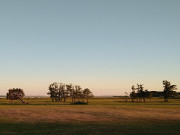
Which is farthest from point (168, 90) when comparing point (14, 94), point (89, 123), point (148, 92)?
point (89, 123)

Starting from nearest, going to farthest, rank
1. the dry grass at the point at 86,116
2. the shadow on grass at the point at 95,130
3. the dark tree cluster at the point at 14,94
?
the shadow on grass at the point at 95,130, the dry grass at the point at 86,116, the dark tree cluster at the point at 14,94

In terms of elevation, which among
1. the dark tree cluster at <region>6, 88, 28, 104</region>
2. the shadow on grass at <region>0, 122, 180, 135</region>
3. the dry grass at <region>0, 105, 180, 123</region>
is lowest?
the dry grass at <region>0, 105, 180, 123</region>

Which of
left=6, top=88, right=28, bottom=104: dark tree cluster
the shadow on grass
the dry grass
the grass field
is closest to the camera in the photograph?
the shadow on grass

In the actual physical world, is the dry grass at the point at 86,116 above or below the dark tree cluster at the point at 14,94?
Answer: below

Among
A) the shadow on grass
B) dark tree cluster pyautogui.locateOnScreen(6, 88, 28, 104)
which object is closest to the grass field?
the shadow on grass

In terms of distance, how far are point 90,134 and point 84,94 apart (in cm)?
13421

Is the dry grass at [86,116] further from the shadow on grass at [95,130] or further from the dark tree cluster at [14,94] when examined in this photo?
the dark tree cluster at [14,94]

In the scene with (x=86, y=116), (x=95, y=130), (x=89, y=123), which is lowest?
(x=86, y=116)

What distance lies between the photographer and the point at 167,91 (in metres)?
138

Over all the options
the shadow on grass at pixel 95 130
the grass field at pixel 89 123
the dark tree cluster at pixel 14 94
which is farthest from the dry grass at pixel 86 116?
the dark tree cluster at pixel 14 94

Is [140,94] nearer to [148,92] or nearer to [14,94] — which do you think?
[148,92]

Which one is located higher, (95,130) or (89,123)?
(95,130)

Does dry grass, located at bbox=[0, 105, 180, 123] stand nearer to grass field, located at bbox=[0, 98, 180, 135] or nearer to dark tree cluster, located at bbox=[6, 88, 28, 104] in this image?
grass field, located at bbox=[0, 98, 180, 135]

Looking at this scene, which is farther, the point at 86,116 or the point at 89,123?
the point at 86,116
